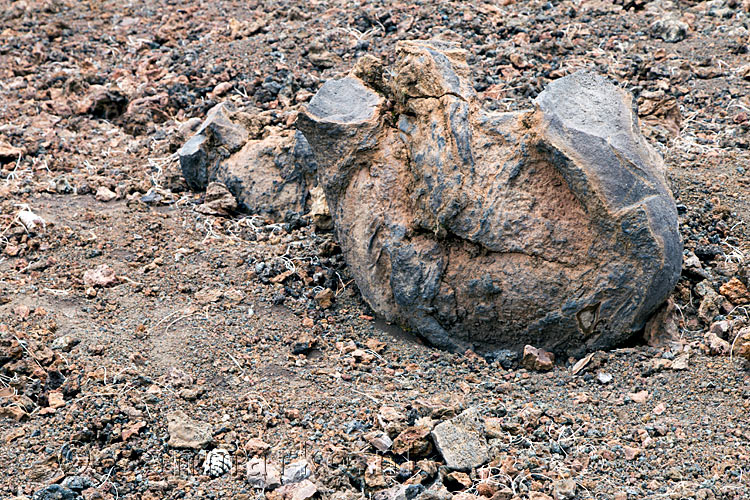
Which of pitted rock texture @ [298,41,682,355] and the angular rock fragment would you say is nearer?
the angular rock fragment

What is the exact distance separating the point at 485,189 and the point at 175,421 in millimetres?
1861

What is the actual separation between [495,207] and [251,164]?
7.02 feet

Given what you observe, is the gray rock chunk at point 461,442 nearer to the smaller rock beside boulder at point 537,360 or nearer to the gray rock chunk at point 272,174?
the smaller rock beside boulder at point 537,360

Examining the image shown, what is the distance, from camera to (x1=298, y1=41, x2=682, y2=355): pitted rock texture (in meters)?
3.80

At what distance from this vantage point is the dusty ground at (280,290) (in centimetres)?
332

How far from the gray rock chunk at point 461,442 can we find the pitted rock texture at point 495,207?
34.8 inches

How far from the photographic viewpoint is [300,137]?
5352 mm

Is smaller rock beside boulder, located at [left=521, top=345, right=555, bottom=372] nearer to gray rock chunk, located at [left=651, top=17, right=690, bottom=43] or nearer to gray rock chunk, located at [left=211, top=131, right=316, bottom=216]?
gray rock chunk, located at [left=211, top=131, right=316, bottom=216]

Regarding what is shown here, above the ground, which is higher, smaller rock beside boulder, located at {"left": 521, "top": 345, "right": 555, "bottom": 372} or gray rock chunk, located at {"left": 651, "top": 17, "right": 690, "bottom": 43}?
gray rock chunk, located at {"left": 651, "top": 17, "right": 690, "bottom": 43}

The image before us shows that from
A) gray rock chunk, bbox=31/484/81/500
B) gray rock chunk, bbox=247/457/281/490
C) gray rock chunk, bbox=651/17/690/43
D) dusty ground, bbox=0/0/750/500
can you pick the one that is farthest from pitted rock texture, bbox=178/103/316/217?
gray rock chunk, bbox=651/17/690/43

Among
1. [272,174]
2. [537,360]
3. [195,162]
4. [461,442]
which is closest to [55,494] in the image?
[461,442]

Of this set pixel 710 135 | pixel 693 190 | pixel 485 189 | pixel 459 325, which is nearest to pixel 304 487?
pixel 459 325

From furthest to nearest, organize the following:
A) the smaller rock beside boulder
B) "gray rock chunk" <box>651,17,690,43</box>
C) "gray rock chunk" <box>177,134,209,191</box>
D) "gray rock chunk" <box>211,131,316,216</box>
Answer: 1. "gray rock chunk" <box>651,17,690,43</box>
2. "gray rock chunk" <box>177,134,209,191</box>
3. "gray rock chunk" <box>211,131,316,216</box>
4. the smaller rock beside boulder

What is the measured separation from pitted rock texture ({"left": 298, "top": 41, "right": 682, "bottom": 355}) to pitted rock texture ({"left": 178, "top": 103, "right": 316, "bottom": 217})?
83 cm
